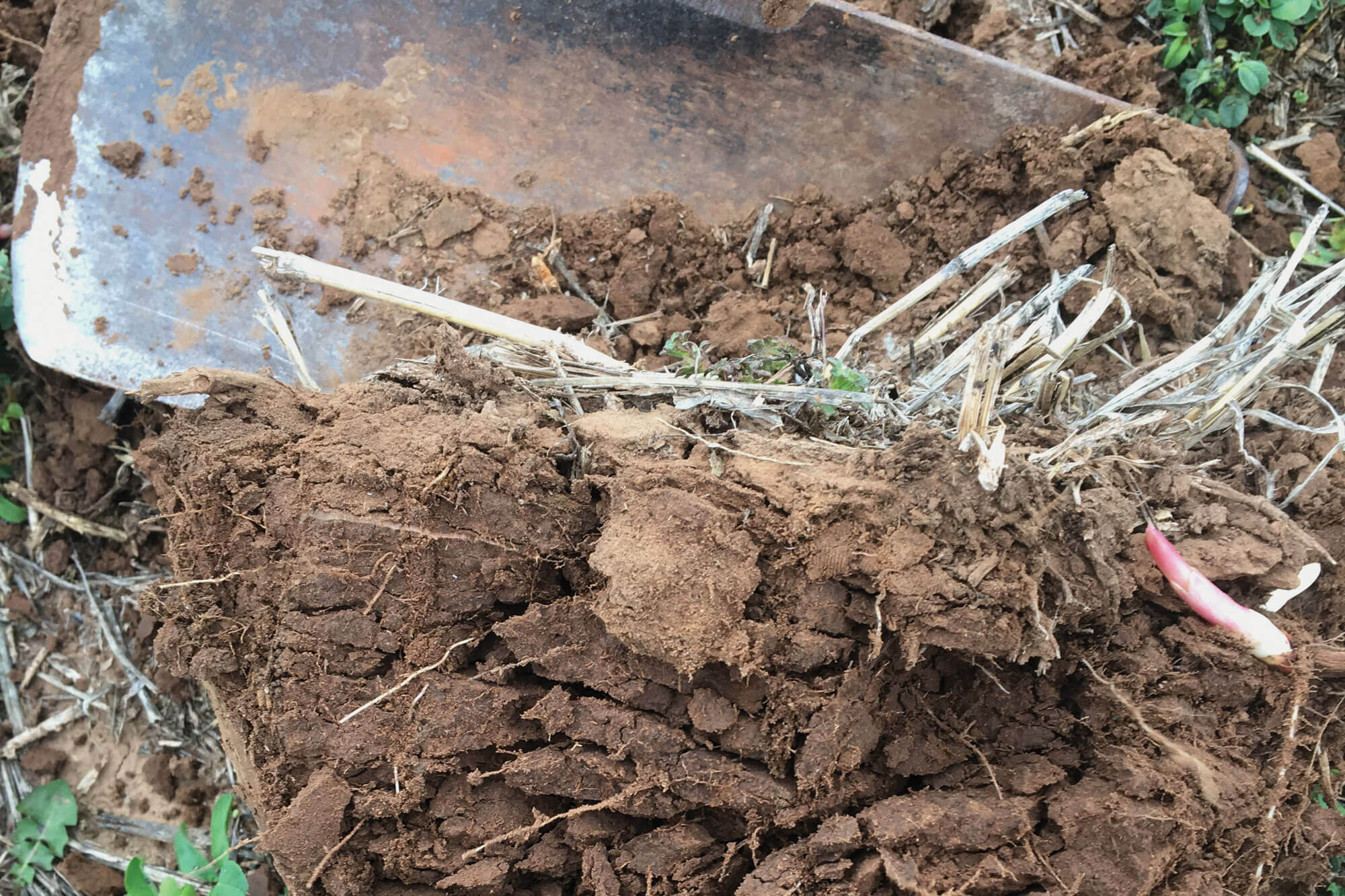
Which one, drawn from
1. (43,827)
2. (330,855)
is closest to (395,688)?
(330,855)

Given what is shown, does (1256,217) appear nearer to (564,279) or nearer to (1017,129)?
(1017,129)

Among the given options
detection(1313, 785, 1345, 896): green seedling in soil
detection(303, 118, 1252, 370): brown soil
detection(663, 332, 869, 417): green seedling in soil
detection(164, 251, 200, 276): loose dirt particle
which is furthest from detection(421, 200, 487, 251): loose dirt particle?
detection(1313, 785, 1345, 896): green seedling in soil

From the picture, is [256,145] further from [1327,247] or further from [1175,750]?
[1327,247]

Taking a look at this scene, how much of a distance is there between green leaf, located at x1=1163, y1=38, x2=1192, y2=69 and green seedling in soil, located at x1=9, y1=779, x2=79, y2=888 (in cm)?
340

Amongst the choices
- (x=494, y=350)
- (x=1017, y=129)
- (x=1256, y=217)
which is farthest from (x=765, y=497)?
(x=1256, y=217)

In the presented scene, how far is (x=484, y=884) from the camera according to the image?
1.33 meters

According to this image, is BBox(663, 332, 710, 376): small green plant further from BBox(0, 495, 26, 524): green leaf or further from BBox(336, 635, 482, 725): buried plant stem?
BBox(0, 495, 26, 524): green leaf

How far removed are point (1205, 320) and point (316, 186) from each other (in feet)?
7.15

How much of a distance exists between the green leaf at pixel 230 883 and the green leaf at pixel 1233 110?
2.86 meters

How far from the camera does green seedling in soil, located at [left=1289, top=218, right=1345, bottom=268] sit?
2092mm

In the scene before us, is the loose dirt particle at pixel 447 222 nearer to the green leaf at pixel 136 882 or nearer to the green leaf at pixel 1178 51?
the green leaf at pixel 136 882

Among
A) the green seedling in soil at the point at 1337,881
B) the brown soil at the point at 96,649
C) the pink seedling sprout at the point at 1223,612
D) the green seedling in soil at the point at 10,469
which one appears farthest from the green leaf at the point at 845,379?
the green seedling in soil at the point at 10,469

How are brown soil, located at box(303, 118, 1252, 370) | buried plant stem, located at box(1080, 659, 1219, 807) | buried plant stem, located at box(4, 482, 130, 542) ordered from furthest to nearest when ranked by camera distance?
buried plant stem, located at box(4, 482, 130, 542)
brown soil, located at box(303, 118, 1252, 370)
buried plant stem, located at box(1080, 659, 1219, 807)

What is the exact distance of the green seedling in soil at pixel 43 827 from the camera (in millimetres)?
2141
